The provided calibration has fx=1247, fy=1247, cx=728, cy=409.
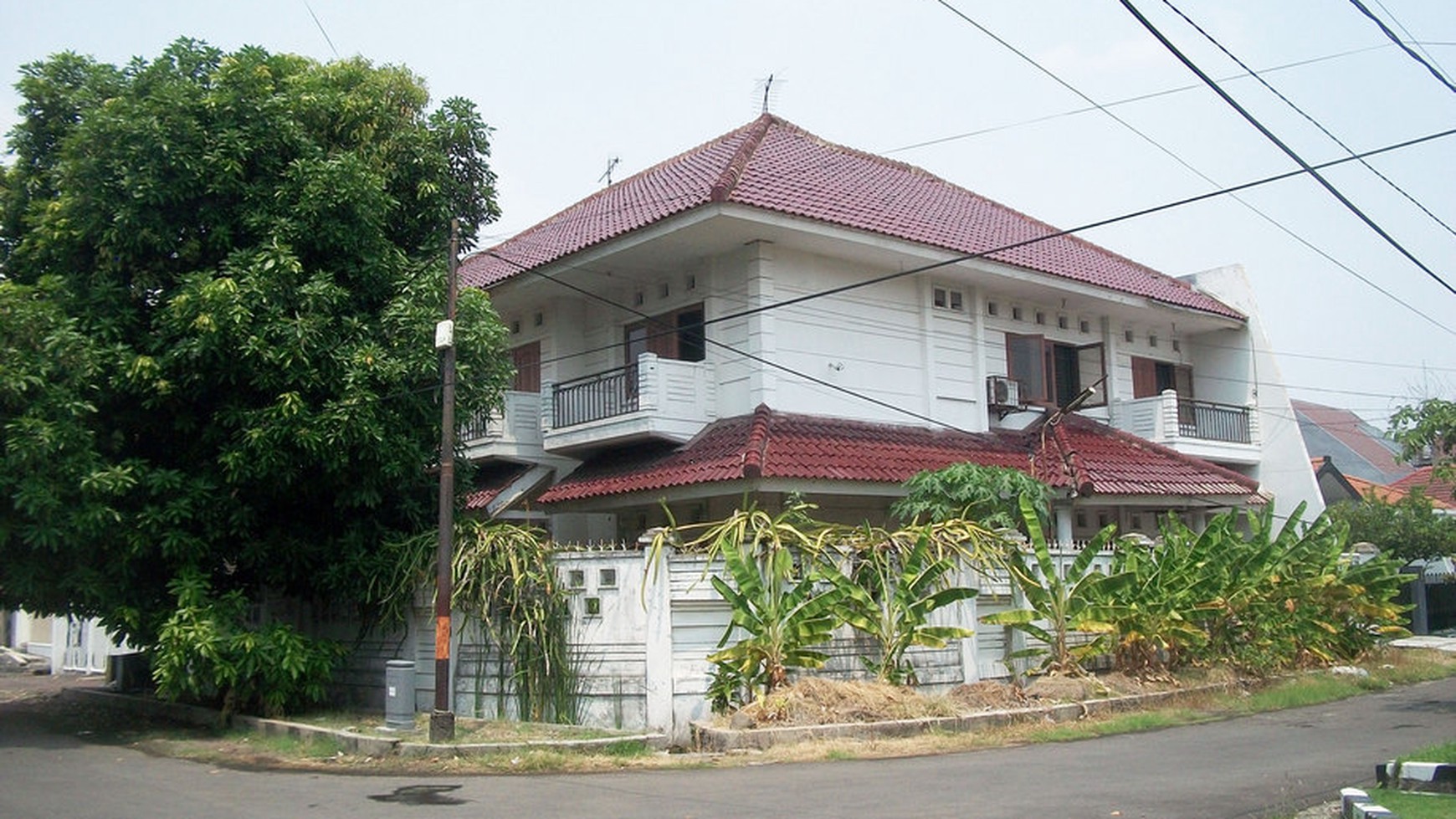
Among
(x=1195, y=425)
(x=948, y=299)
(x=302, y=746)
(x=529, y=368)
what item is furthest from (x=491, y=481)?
(x=1195, y=425)

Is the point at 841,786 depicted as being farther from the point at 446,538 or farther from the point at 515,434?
the point at 515,434

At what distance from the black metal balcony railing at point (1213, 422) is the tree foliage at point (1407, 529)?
4.63m

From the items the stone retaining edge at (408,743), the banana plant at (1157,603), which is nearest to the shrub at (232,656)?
the stone retaining edge at (408,743)

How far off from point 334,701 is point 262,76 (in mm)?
8233

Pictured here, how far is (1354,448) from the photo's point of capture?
186 feet

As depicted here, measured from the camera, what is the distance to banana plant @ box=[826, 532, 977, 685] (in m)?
14.1

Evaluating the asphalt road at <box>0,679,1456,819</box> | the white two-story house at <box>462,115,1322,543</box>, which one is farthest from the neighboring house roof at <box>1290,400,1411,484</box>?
the asphalt road at <box>0,679,1456,819</box>

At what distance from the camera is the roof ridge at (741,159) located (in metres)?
17.0

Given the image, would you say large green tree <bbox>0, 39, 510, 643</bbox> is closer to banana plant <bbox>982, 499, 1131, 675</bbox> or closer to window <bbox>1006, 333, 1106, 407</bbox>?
banana plant <bbox>982, 499, 1131, 675</bbox>

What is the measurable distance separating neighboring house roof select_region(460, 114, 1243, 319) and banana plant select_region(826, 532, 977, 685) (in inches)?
221

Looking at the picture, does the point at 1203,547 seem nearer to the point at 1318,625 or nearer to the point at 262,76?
the point at 1318,625

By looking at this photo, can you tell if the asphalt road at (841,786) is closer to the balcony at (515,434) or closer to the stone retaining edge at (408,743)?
the stone retaining edge at (408,743)

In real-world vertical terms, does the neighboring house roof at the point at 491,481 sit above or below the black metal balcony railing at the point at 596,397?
below

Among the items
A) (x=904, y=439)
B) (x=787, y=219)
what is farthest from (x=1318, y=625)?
(x=787, y=219)
